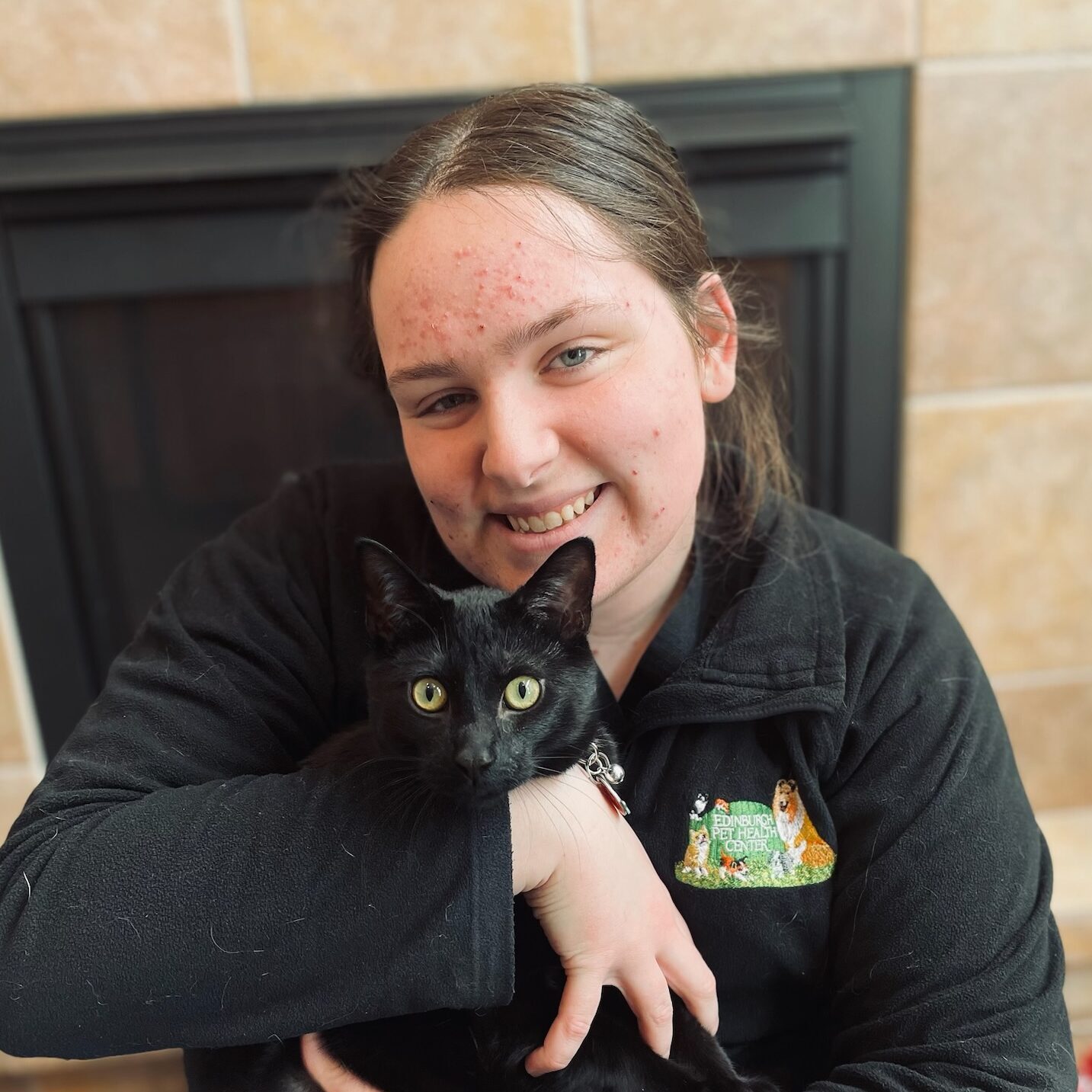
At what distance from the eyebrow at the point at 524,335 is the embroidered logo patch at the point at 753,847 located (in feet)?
1.32

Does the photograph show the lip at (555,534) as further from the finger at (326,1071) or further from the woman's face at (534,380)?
the finger at (326,1071)

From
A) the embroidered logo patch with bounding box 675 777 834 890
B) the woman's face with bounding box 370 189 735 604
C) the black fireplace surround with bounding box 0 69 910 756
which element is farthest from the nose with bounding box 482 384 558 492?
the black fireplace surround with bounding box 0 69 910 756

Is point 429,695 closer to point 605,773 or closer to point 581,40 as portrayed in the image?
point 605,773

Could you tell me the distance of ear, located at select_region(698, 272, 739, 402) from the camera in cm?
85

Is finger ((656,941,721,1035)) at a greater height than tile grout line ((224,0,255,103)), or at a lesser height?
lesser

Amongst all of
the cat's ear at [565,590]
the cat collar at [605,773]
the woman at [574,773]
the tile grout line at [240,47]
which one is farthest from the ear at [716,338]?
the tile grout line at [240,47]

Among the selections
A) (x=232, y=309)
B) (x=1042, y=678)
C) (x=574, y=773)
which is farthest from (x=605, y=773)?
(x=1042, y=678)

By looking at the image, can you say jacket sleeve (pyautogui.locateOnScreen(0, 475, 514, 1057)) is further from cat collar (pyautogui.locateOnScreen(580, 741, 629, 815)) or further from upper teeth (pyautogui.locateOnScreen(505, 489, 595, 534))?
upper teeth (pyautogui.locateOnScreen(505, 489, 595, 534))

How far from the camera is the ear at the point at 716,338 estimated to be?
85 cm

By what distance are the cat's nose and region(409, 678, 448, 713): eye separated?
65 mm

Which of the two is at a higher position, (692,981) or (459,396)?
(459,396)

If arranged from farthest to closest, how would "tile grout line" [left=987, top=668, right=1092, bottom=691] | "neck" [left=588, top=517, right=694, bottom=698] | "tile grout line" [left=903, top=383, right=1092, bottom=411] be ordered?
"tile grout line" [left=987, top=668, right=1092, bottom=691]
"tile grout line" [left=903, top=383, right=1092, bottom=411]
"neck" [left=588, top=517, right=694, bottom=698]

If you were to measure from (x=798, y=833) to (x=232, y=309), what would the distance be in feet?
3.92

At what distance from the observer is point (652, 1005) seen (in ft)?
2.35
